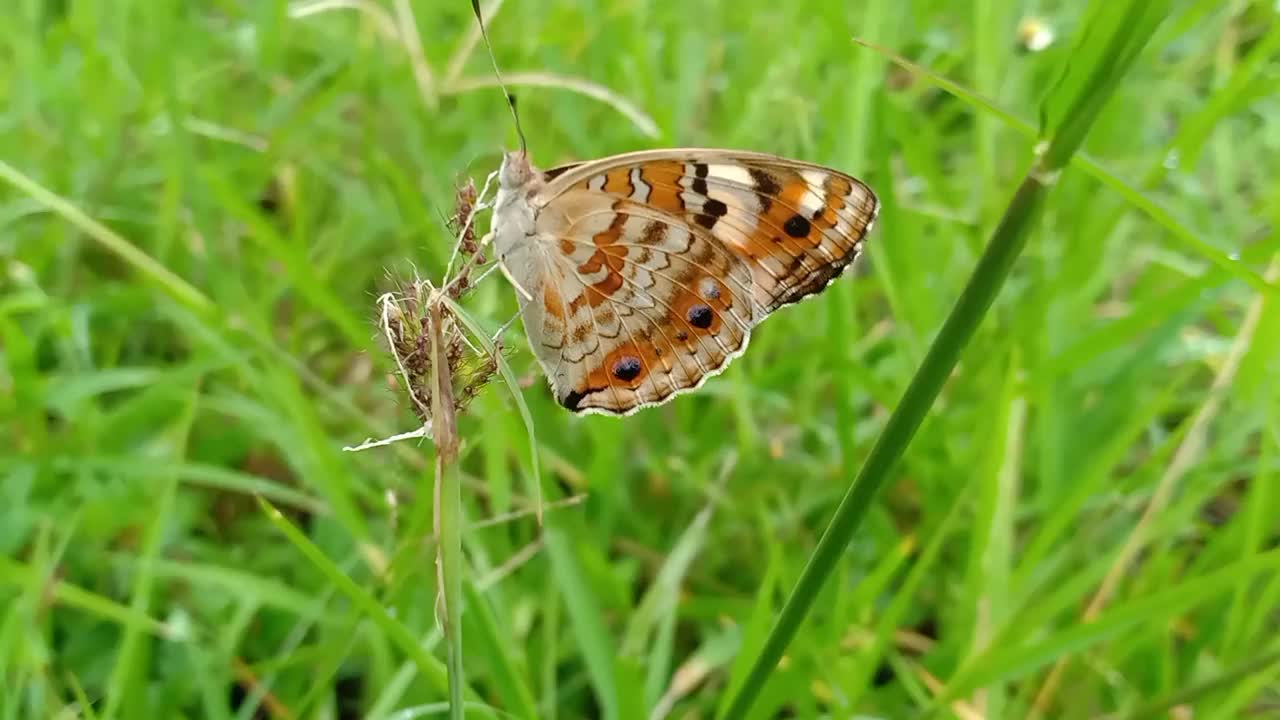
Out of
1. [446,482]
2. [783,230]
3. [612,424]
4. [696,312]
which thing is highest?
[783,230]

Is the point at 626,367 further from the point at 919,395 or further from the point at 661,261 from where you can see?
the point at 919,395

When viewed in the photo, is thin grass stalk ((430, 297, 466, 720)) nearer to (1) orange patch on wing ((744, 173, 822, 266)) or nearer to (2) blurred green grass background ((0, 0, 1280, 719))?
(2) blurred green grass background ((0, 0, 1280, 719))

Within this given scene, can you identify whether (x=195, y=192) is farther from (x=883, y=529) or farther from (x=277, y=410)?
(x=883, y=529)

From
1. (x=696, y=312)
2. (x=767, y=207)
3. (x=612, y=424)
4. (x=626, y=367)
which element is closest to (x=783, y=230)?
(x=767, y=207)

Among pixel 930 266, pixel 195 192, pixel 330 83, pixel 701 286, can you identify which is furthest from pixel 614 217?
pixel 330 83

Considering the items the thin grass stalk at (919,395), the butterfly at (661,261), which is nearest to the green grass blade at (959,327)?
the thin grass stalk at (919,395)

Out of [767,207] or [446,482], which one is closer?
[446,482]
